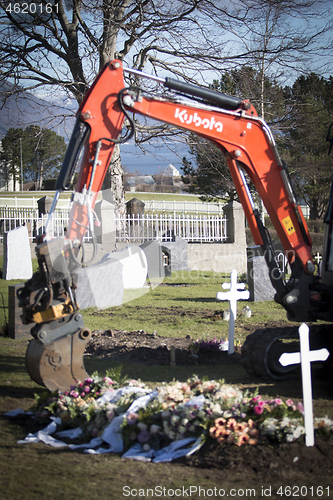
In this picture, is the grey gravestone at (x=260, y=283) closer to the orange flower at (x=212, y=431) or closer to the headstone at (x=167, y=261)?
the headstone at (x=167, y=261)

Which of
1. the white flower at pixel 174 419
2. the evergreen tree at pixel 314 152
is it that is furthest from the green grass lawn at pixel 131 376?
the evergreen tree at pixel 314 152

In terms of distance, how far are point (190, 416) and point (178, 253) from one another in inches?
533

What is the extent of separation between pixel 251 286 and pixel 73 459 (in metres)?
8.52

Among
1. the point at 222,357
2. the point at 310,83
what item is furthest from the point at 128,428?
the point at 310,83

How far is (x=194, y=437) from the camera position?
3738 millimetres

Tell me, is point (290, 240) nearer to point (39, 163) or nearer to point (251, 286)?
point (251, 286)

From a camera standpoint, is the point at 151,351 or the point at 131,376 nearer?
the point at 131,376

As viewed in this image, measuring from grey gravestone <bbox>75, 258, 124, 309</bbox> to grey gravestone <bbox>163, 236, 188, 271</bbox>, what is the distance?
626 centimetres

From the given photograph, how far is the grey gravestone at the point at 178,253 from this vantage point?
1697 cm

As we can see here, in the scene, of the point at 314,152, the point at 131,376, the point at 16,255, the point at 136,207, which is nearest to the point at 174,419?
the point at 131,376

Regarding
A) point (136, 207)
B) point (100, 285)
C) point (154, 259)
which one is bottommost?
point (100, 285)

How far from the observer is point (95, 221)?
519 cm

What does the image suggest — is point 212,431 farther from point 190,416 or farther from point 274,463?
point 274,463

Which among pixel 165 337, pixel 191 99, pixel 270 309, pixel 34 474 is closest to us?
pixel 34 474
